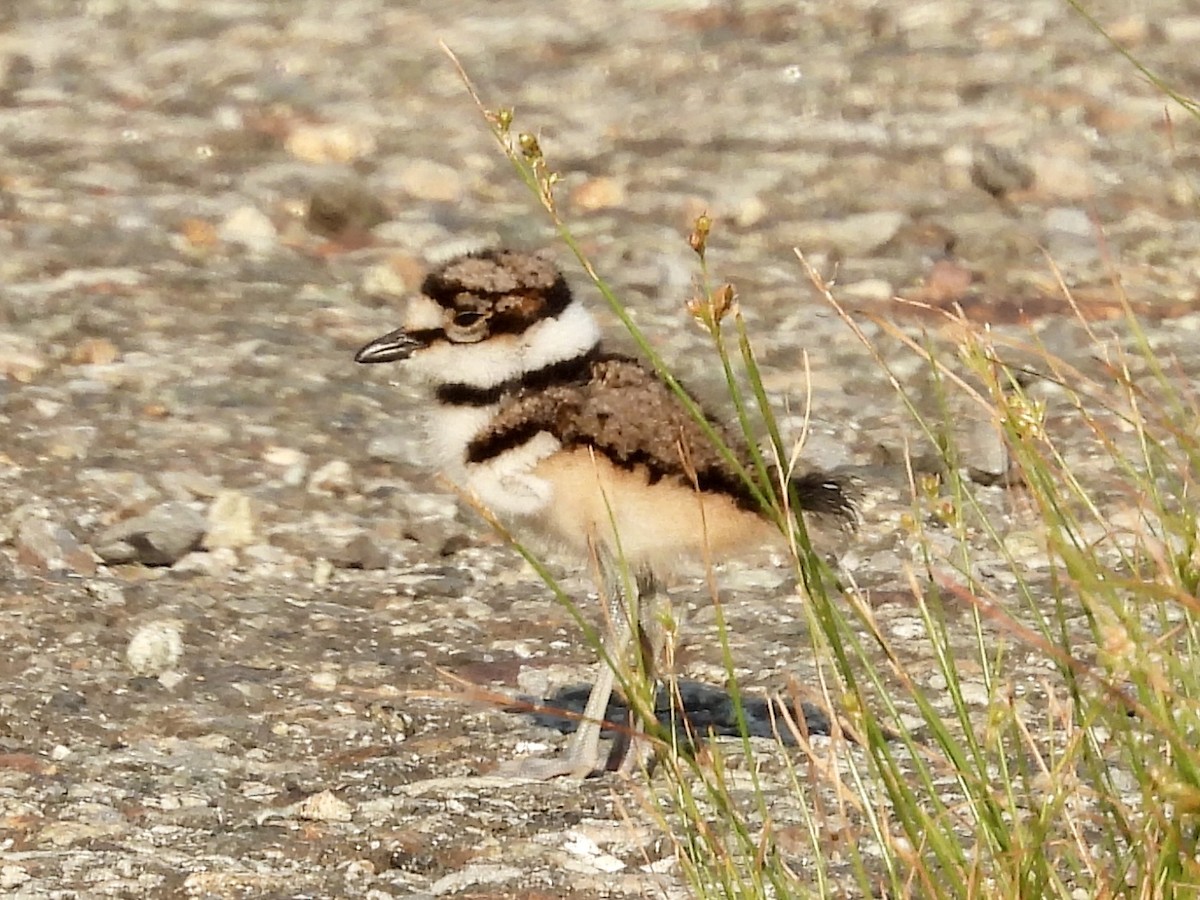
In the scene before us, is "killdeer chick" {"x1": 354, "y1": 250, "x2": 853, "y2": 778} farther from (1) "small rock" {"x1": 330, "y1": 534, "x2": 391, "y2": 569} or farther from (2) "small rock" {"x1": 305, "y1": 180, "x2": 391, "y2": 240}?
(2) "small rock" {"x1": 305, "y1": 180, "x2": 391, "y2": 240}

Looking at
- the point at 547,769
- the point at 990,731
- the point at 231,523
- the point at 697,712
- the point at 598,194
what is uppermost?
the point at 990,731

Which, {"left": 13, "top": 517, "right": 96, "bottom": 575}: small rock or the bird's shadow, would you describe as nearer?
the bird's shadow

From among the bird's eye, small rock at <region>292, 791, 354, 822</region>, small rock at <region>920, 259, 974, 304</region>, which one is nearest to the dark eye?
the bird's eye

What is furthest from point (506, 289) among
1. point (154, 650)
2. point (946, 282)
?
point (946, 282)

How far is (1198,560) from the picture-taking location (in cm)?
210

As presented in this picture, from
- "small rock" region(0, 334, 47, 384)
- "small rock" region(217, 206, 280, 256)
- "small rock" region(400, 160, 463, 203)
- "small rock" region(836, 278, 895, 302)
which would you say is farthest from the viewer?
"small rock" region(400, 160, 463, 203)

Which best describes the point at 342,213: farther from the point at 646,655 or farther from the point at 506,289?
the point at 646,655

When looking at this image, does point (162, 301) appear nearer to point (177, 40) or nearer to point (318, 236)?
point (318, 236)

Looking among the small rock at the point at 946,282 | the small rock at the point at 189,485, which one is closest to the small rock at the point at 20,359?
the small rock at the point at 189,485

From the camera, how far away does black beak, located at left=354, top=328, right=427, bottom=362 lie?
362cm

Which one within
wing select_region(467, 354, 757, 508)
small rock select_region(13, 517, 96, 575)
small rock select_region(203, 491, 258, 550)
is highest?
wing select_region(467, 354, 757, 508)

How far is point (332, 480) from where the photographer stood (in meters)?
4.59

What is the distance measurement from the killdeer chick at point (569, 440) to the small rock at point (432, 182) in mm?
2663

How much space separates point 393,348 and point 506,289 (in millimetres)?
275
